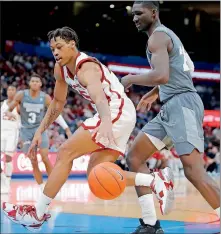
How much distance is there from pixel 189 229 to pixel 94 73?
2.51 m

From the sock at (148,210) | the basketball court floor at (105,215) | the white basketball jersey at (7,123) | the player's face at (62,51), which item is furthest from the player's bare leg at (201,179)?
the white basketball jersey at (7,123)

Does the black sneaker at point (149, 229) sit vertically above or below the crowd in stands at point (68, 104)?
below

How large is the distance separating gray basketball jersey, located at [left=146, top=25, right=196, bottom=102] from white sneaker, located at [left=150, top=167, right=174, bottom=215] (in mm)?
686

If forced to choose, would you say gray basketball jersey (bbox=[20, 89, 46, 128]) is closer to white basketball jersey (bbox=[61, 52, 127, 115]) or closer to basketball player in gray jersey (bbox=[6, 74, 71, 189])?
basketball player in gray jersey (bbox=[6, 74, 71, 189])

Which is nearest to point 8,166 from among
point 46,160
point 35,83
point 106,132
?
point 35,83

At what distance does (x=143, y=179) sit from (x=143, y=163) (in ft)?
0.64

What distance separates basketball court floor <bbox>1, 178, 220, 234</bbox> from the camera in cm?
624

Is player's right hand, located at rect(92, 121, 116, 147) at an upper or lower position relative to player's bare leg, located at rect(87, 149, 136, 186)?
upper

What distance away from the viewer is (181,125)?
16.3 feet

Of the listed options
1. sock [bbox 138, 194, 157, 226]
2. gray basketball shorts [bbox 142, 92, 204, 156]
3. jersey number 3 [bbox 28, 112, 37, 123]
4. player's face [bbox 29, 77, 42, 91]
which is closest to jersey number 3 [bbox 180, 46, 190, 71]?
gray basketball shorts [bbox 142, 92, 204, 156]

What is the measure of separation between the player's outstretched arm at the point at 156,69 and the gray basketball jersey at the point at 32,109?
4.68m

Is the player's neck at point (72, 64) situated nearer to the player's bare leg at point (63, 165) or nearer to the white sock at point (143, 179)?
the player's bare leg at point (63, 165)

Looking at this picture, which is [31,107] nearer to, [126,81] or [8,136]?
[8,136]

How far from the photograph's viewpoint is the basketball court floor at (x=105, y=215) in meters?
6.24
